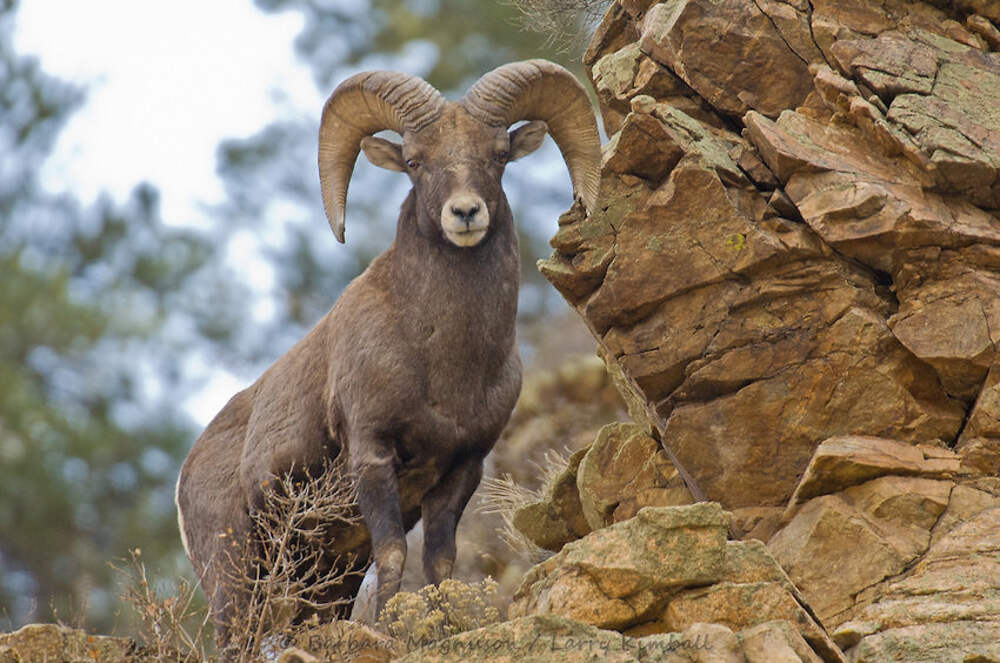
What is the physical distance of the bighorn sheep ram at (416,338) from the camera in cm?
727

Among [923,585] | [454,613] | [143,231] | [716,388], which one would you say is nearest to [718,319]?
[716,388]

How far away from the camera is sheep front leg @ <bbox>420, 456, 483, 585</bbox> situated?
24.2ft

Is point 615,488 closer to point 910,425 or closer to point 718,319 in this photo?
point 718,319

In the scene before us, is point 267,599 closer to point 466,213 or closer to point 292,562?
point 292,562

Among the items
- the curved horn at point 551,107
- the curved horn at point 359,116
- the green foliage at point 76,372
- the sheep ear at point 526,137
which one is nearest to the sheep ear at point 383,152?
the curved horn at point 359,116

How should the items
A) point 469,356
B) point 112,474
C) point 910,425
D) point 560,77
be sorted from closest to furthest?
point 910,425 → point 469,356 → point 560,77 → point 112,474

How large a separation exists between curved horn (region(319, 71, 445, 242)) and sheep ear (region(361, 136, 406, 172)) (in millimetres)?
111

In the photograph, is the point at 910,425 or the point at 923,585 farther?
the point at 910,425

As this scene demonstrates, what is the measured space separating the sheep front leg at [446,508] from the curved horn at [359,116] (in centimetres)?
165

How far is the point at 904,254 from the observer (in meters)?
6.86

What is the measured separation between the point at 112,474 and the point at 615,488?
10.6 meters

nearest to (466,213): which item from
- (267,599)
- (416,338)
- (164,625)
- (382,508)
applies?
(416,338)

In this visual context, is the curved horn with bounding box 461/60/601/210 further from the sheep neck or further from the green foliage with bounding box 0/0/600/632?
the green foliage with bounding box 0/0/600/632

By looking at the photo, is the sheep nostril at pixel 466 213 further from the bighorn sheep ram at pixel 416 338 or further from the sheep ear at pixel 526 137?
the sheep ear at pixel 526 137
